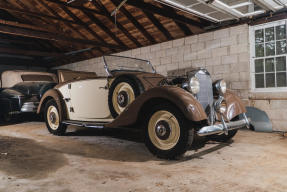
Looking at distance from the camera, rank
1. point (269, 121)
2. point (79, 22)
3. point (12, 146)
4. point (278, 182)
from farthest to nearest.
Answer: point (79, 22), point (269, 121), point (12, 146), point (278, 182)

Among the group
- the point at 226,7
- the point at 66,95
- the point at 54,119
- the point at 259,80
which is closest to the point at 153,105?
the point at 66,95

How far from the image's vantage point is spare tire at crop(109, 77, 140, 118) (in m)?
3.06

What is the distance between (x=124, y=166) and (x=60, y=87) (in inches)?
95.8

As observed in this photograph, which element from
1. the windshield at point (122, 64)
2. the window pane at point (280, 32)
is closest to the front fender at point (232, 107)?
the windshield at point (122, 64)

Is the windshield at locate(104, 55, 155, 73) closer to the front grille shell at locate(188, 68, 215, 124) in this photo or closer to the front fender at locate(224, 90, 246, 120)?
the front grille shell at locate(188, 68, 215, 124)

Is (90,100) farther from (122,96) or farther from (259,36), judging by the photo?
(259,36)

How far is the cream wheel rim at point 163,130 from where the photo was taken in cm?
256

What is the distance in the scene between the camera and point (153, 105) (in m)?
2.77

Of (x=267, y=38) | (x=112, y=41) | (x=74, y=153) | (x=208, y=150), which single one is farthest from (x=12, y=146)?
(x=112, y=41)

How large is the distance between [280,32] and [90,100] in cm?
409

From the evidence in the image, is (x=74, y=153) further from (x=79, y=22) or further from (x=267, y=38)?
(x=79, y=22)

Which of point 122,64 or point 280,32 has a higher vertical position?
point 280,32

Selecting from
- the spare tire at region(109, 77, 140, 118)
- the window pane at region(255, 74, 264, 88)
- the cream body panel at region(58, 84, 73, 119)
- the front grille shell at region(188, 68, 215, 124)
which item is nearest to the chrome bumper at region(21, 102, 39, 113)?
the cream body panel at region(58, 84, 73, 119)

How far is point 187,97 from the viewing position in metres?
2.44
